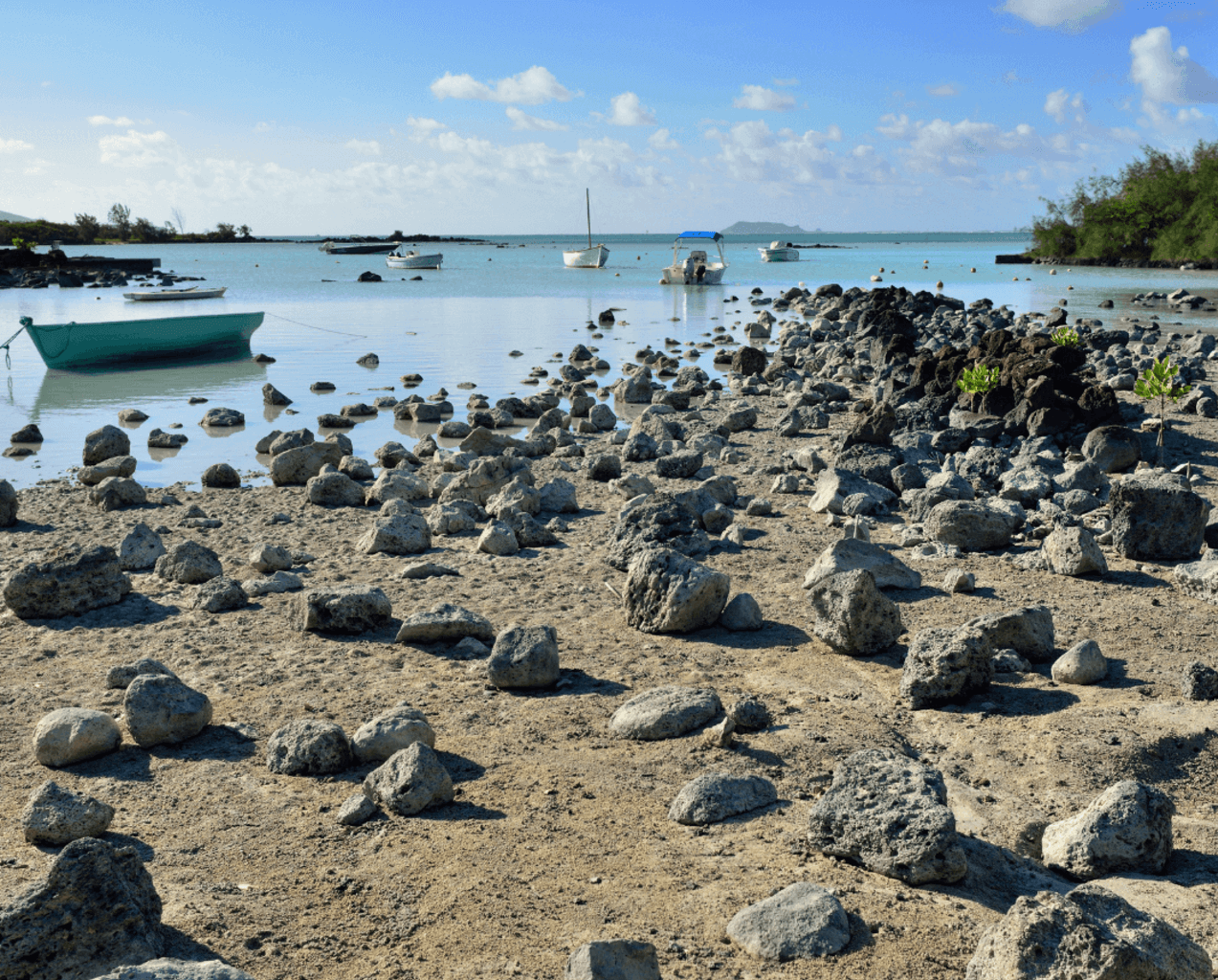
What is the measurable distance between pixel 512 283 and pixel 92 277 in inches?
1239

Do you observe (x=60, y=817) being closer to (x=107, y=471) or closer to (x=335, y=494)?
(x=335, y=494)

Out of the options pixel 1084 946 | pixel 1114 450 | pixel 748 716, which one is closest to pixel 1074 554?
pixel 748 716

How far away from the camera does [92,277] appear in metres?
67.6

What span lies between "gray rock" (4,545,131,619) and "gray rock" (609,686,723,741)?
12.9 ft

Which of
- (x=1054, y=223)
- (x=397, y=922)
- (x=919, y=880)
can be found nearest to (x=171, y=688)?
(x=397, y=922)

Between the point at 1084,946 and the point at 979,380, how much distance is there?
10.2 meters

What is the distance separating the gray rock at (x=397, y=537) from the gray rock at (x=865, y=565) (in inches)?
124

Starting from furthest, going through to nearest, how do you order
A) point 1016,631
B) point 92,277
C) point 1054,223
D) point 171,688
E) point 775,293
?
point 1054,223, point 92,277, point 775,293, point 1016,631, point 171,688

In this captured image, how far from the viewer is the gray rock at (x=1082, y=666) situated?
16.0ft

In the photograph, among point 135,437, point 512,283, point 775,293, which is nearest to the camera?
point 135,437

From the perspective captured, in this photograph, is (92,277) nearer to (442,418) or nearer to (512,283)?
(512,283)

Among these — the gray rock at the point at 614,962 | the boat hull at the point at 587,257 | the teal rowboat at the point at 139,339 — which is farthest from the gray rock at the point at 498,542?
the boat hull at the point at 587,257

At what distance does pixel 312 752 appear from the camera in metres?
4.24

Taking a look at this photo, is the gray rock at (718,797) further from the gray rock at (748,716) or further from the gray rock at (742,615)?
the gray rock at (742,615)
